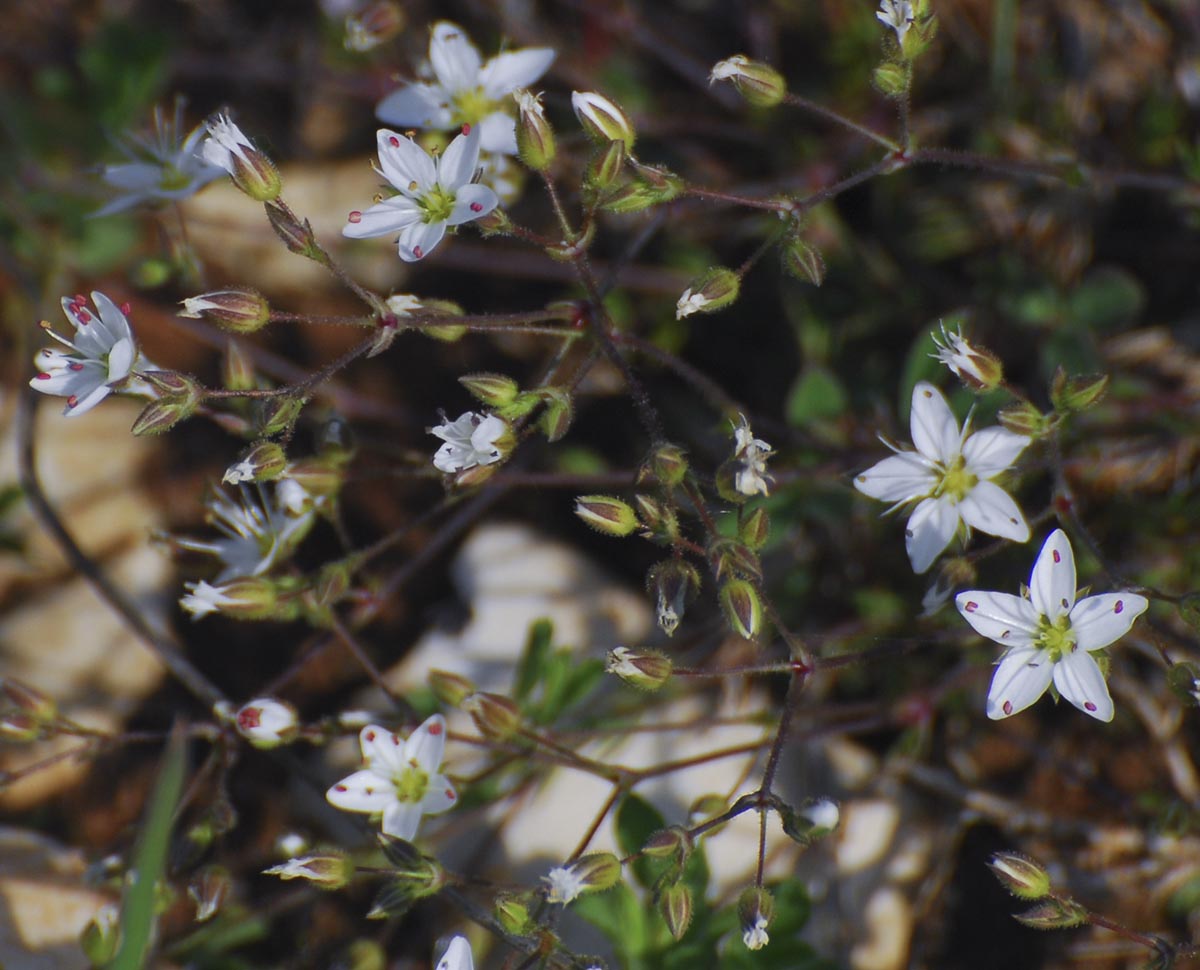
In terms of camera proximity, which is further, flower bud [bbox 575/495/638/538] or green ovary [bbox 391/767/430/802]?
green ovary [bbox 391/767/430/802]

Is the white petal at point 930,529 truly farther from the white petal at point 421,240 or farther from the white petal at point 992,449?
the white petal at point 421,240

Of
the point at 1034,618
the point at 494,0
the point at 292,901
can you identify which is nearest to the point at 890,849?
the point at 1034,618

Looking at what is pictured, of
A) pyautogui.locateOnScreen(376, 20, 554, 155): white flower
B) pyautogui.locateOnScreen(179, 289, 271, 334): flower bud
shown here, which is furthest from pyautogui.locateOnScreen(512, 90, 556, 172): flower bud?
pyautogui.locateOnScreen(179, 289, 271, 334): flower bud

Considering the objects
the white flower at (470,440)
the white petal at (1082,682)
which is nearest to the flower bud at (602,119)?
the white flower at (470,440)

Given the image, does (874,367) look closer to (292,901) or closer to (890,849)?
(890,849)

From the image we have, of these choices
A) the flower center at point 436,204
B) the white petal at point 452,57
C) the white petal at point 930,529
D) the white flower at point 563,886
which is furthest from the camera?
the white petal at point 452,57

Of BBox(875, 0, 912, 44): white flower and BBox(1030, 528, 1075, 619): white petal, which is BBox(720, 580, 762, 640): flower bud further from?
BBox(875, 0, 912, 44): white flower

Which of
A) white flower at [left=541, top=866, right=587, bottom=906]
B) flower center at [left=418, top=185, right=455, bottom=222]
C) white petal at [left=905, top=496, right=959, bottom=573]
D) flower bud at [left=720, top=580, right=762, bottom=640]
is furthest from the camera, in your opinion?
flower center at [left=418, top=185, right=455, bottom=222]
